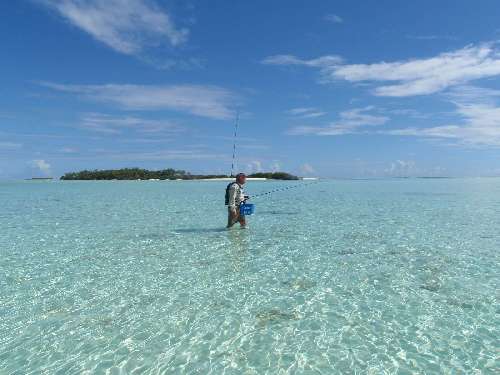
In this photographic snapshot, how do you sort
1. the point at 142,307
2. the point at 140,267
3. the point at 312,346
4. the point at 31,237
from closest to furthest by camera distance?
1. the point at 312,346
2. the point at 142,307
3. the point at 140,267
4. the point at 31,237

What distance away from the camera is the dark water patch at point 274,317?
9.03 meters

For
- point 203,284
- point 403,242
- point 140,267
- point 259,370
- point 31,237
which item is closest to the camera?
point 259,370

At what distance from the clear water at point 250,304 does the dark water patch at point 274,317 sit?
0.05m

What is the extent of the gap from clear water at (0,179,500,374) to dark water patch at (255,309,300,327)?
1.9 inches

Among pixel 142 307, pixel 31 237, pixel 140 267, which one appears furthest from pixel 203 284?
pixel 31 237

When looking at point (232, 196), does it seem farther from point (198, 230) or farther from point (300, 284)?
point (300, 284)

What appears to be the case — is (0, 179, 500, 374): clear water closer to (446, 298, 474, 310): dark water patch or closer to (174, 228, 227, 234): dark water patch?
(446, 298, 474, 310): dark water patch

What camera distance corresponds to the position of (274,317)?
30.6 ft

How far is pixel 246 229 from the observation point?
74.3ft

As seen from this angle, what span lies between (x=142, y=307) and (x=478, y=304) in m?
8.57

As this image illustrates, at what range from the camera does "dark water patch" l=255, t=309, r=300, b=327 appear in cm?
903

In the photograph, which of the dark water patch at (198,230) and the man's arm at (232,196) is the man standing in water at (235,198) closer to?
the man's arm at (232,196)

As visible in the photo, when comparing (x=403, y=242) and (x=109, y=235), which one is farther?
(x=109, y=235)

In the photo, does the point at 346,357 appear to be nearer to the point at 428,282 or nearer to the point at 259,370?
the point at 259,370
